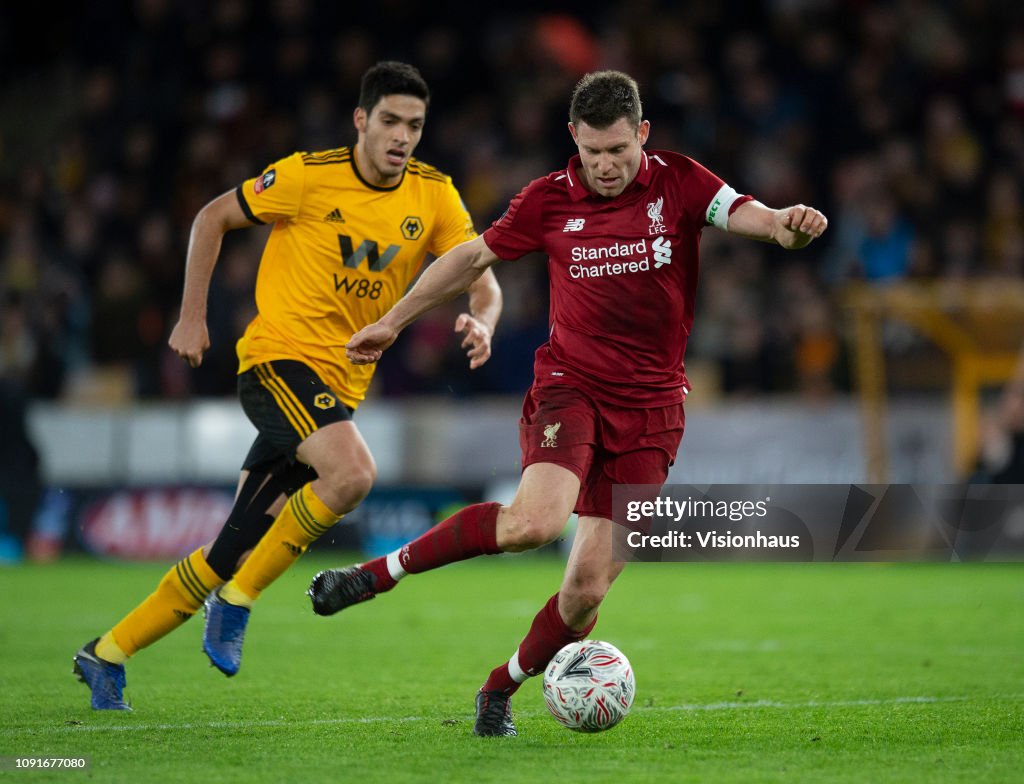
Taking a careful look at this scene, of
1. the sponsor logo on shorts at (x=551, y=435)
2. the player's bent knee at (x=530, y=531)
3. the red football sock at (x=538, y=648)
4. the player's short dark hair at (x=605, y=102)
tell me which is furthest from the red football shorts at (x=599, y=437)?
the player's short dark hair at (x=605, y=102)

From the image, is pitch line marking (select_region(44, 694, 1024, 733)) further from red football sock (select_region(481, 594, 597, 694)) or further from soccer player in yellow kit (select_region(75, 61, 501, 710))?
soccer player in yellow kit (select_region(75, 61, 501, 710))

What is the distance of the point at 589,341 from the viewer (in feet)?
18.6

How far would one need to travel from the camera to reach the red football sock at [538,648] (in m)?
5.61

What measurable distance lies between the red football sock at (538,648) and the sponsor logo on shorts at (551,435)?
0.59 m

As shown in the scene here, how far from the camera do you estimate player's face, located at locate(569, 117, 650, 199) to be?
5379mm

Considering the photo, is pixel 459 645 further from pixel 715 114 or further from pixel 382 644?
pixel 715 114

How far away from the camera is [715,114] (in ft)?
54.1

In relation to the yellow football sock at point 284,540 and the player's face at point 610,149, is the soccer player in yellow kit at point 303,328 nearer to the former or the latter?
Result: the yellow football sock at point 284,540

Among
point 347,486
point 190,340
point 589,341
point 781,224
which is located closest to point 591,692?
point 589,341

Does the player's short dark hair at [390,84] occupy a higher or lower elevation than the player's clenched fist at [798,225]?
higher

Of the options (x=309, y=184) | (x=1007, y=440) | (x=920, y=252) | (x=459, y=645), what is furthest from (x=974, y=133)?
(x=309, y=184)

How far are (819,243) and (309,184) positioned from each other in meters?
10.0

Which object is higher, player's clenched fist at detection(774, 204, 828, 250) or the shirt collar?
the shirt collar

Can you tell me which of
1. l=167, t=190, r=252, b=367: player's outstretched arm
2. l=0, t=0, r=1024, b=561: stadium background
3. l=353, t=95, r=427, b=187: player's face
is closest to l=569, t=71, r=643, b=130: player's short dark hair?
l=353, t=95, r=427, b=187: player's face
